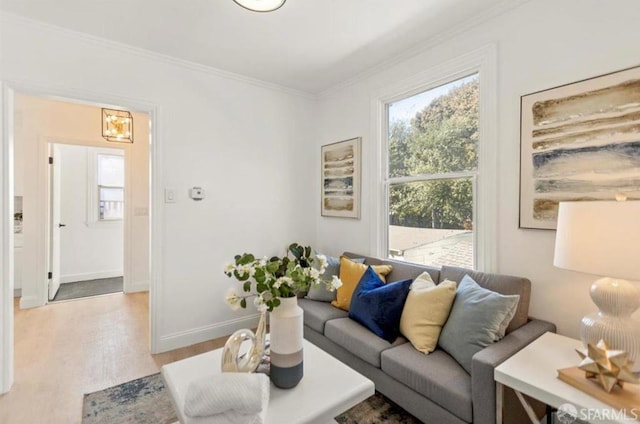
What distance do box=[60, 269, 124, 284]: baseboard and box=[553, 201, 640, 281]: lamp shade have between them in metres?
6.02

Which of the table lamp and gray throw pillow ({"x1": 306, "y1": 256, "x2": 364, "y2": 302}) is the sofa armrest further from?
gray throw pillow ({"x1": 306, "y1": 256, "x2": 364, "y2": 302})

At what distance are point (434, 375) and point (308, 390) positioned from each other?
67 centimetres

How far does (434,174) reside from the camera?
245 cm

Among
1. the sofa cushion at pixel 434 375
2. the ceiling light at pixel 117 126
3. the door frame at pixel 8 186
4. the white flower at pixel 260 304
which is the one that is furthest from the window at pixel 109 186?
the sofa cushion at pixel 434 375

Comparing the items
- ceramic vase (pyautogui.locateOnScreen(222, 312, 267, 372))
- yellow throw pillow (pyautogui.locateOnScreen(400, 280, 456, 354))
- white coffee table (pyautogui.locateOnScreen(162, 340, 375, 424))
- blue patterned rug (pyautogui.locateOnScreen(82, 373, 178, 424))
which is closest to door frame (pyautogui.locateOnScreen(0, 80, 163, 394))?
blue patterned rug (pyautogui.locateOnScreen(82, 373, 178, 424))

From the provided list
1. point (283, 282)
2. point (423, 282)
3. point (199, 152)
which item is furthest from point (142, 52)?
point (423, 282)

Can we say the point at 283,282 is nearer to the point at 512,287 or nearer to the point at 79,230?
the point at 512,287

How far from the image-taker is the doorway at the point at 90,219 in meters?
4.79

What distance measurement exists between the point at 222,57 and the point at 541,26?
232 cm

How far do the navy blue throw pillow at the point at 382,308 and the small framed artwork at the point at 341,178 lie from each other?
3.53 ft

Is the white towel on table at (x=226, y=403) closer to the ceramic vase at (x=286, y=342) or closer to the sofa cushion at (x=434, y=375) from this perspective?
the ceramic vase at (x=286, y=342)

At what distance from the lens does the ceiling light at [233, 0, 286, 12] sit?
1.79 meters

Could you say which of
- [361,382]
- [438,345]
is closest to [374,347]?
[438,345]

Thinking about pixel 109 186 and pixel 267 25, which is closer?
pixel 267 25
